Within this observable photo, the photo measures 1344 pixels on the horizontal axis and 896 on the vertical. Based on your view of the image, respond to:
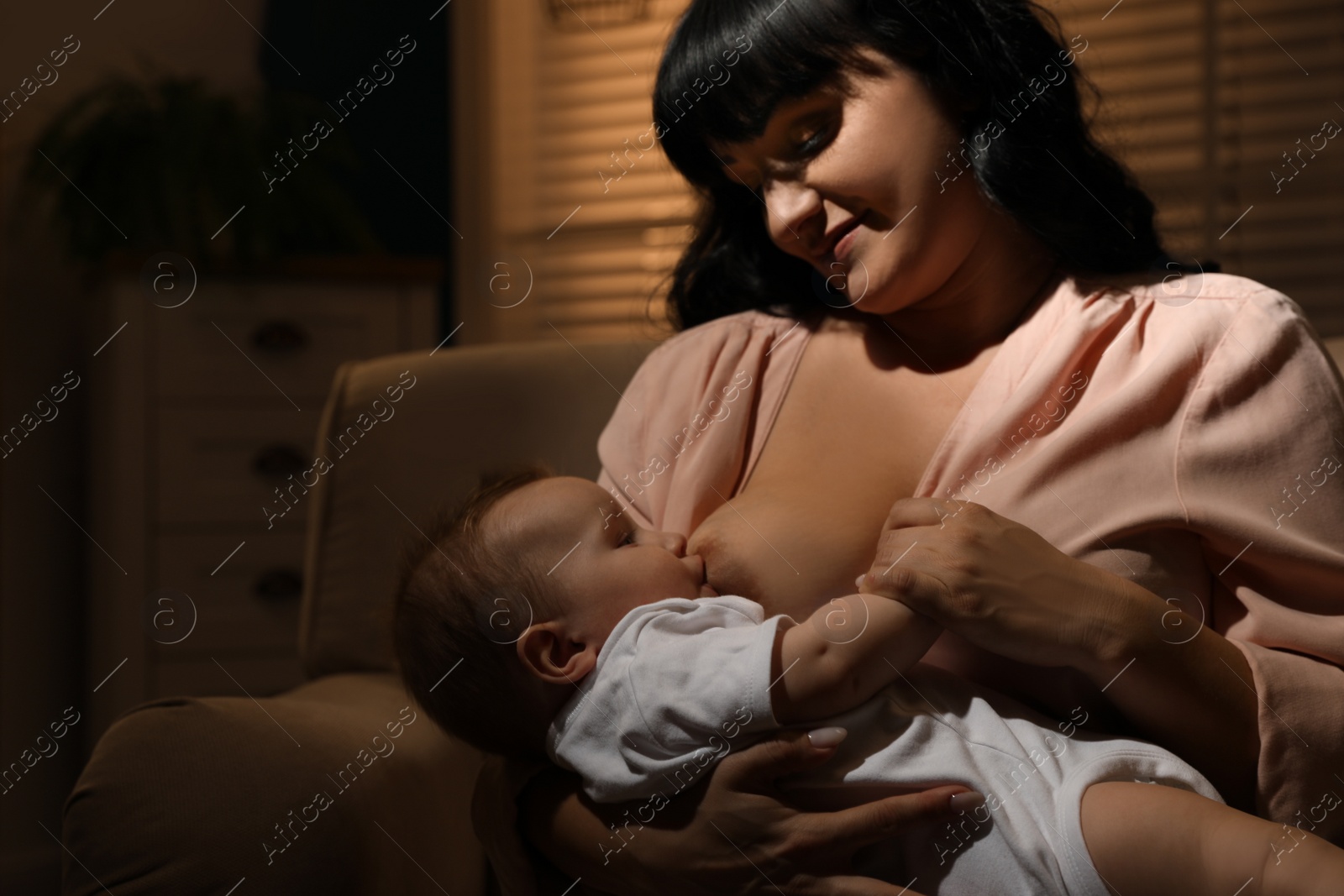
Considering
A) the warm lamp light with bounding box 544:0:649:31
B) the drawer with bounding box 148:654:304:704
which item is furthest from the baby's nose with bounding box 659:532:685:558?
the warm lamp light with bounding box 544:0:649:31

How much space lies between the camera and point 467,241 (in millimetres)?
2840

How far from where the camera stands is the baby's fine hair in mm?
904

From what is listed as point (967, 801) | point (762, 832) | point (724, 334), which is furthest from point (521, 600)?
point (724, 334)

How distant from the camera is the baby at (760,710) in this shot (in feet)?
2.48

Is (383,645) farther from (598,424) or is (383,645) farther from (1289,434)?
(1289,434)

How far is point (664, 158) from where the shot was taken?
2.40m

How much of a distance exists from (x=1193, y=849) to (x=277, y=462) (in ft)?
6.45

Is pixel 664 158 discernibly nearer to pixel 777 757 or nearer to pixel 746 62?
pixel 746 62

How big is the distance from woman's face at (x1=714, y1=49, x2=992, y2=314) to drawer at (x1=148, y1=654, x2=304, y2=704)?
1.55 m

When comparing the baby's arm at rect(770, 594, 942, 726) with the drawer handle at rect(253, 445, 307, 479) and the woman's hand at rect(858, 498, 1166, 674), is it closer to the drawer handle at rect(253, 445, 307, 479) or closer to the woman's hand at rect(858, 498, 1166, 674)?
the woman's hand at rect(858, 498, 1166, 674)

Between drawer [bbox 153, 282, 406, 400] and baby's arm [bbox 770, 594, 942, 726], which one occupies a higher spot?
drawer [bbox 153, 282, 406, 400]

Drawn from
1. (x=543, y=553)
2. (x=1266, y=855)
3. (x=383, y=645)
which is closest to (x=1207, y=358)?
(x=1266, y=855)

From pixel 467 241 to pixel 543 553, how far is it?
2.07 metres

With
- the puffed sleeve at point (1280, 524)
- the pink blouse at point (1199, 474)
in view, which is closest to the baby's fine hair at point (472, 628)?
the pink blouse at point (1199, 474)
